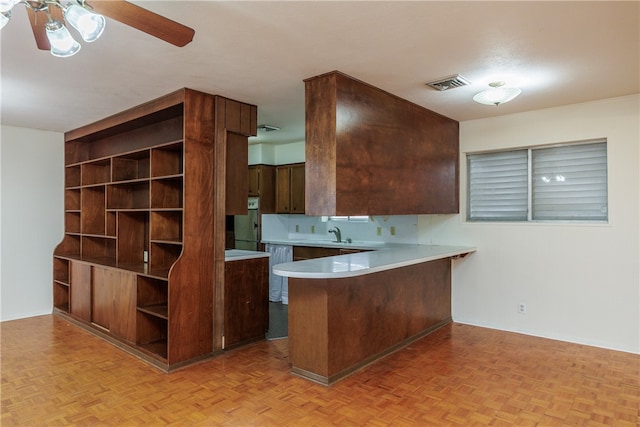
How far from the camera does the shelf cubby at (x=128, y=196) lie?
4668 millimetres

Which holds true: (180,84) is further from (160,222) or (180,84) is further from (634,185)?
(634,185)

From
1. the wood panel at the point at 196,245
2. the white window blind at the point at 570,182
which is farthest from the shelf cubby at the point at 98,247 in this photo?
the white window blind at the point at 570,182

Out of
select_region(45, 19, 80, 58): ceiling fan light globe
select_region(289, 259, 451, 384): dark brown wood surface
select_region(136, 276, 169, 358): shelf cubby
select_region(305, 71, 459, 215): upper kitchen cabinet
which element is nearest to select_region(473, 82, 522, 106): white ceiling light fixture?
select_region(305, 71, 459, 215): upper kitchen cabinet

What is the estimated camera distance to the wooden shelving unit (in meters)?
3.46

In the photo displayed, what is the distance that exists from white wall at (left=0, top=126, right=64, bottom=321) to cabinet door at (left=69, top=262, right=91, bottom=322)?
772mm

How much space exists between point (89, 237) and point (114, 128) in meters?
1.58

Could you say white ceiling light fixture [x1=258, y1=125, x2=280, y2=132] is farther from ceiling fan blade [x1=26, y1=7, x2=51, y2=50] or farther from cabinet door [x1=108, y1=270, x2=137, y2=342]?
ceiling fan blade [x1=26, y1=7, x2=51, y2=50]

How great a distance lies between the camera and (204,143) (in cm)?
357

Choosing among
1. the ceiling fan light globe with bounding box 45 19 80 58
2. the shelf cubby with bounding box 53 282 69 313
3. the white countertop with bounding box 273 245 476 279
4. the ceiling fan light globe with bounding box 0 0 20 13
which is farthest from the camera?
the shelf cubby with bounding box 53 282 69 313

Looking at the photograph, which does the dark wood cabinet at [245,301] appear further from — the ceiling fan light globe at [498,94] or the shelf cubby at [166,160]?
the ceiling fan light globe at [498,94]

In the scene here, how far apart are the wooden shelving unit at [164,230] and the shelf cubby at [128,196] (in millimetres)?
12

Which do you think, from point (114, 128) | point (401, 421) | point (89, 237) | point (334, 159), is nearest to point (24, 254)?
point (89, 237)

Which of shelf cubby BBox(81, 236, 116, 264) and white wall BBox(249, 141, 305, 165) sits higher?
white wall BBox(249, 141, 305, 165)

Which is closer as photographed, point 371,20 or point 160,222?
point 371,20
